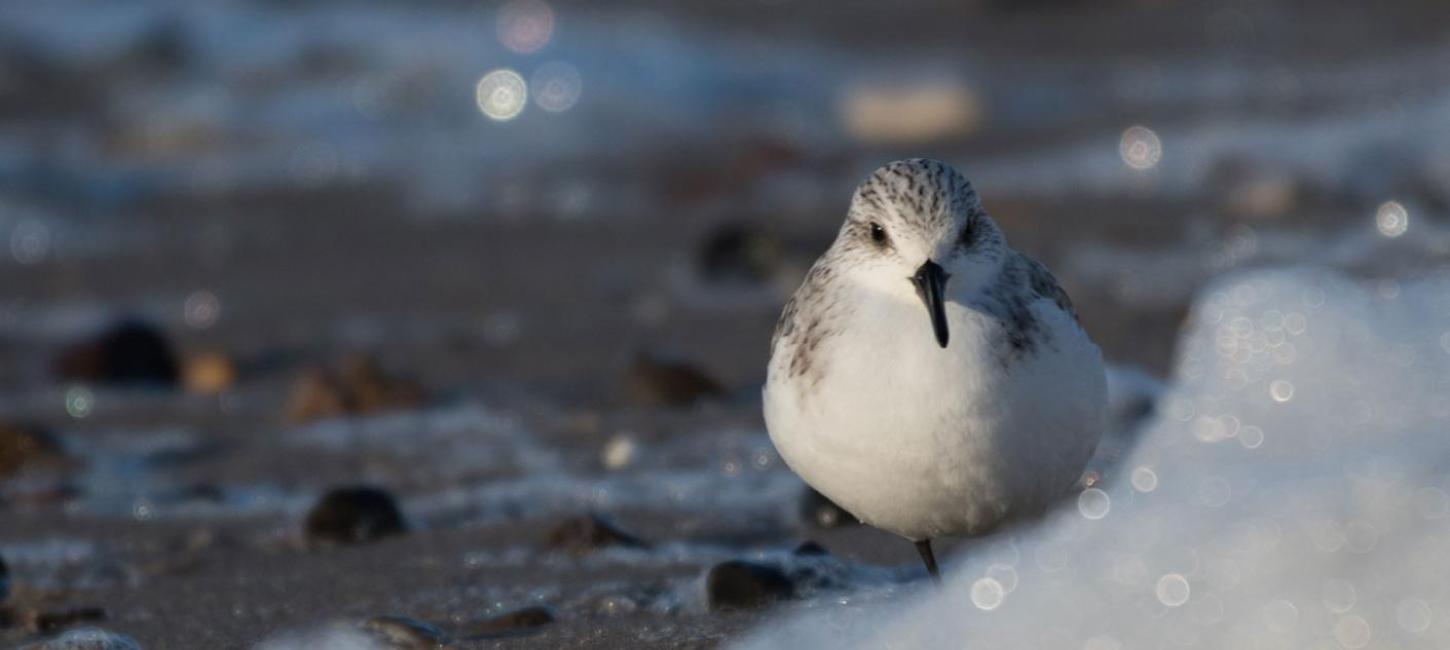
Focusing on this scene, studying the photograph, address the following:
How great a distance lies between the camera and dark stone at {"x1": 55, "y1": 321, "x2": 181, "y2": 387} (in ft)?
25.1

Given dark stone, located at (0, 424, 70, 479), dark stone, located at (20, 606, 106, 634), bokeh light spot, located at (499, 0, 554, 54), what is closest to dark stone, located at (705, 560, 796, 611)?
dark stone, located at (20, 606, 106, 634)

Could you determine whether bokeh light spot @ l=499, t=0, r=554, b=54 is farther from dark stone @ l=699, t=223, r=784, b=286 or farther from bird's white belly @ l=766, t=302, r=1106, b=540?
→ bird's white belly @ l=766, t=302, r=1106, b=540

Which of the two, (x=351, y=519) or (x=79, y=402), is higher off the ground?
(x=79, y=402)

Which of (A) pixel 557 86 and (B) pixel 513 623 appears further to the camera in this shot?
(A) pixel 557 86

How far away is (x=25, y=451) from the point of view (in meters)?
6.60

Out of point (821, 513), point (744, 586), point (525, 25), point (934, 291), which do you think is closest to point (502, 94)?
point (525, 25)

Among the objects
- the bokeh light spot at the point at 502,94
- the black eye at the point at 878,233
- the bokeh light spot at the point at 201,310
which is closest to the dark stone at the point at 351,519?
the black eye at the point at 878,233

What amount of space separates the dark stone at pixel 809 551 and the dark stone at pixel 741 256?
3769 mm

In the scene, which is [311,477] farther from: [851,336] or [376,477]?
[851,336]

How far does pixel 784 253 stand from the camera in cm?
859

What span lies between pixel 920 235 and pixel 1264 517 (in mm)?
1329

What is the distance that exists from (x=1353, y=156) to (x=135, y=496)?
19.9 feet

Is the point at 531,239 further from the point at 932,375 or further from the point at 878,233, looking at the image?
the point at 932,375

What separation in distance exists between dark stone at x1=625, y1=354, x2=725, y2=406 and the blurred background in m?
0.02
